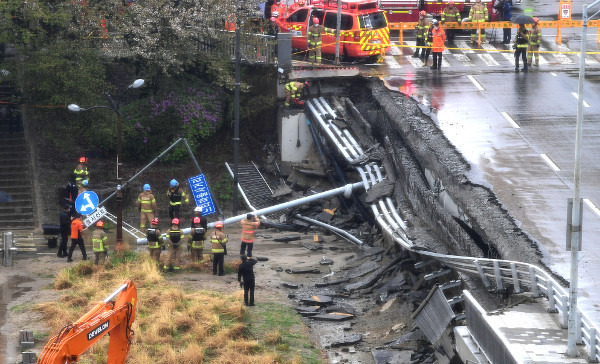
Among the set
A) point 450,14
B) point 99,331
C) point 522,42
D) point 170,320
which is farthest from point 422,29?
point 99,331

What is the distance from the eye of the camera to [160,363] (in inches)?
A: 693

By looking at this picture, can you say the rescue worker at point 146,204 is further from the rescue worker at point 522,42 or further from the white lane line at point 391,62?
the rescue worker at point 522,42

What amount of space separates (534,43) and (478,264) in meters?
18.2

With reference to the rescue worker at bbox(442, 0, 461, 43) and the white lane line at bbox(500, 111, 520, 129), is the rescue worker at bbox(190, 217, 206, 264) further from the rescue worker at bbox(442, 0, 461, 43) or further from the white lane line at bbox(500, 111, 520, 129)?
→ the rescue worker at bbox(442, 0, 461, 43)

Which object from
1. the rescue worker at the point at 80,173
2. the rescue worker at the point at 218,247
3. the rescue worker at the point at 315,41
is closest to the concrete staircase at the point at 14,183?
the rescue worker at the point at 80,173

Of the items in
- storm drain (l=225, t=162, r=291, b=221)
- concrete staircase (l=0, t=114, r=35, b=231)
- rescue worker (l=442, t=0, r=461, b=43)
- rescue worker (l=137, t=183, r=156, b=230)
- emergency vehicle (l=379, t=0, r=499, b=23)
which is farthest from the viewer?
emergency vehicle (l=379, t=0, r=499, b=23)

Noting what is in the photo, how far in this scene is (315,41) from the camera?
32.0m

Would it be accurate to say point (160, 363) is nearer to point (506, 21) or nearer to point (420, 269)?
point (420, 269)

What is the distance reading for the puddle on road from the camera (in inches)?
715

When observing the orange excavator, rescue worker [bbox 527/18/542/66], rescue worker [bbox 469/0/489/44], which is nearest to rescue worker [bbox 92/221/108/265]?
the orange excavator

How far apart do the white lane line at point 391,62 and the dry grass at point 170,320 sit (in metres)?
14.1

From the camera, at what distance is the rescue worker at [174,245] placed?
23.3 metres

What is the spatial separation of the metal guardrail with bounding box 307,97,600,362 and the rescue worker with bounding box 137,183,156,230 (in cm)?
566

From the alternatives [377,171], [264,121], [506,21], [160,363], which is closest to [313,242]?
[377,171]
